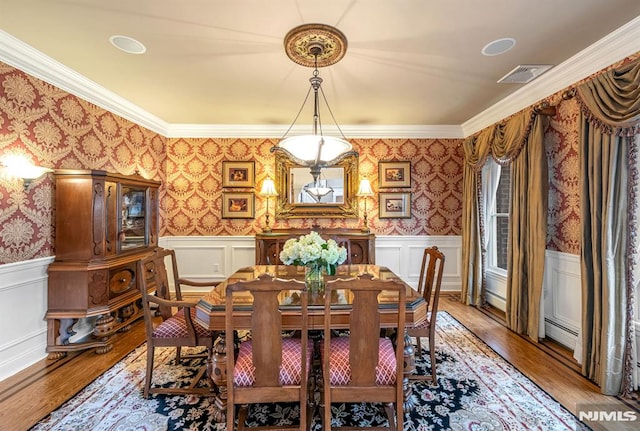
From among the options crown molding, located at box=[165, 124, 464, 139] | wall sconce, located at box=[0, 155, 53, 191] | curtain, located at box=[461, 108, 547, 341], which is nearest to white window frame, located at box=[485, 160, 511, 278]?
curtain, located at box=[461, 108, 547, 341]

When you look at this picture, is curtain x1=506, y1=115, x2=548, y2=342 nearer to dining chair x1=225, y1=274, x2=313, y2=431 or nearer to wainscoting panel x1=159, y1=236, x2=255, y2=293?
dining chair x1=225, y1=274, x2=313, y2=431

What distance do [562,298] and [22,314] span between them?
5.00m

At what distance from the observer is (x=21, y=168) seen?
2500mm

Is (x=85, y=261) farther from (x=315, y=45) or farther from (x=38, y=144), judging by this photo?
(x=315, y=45)

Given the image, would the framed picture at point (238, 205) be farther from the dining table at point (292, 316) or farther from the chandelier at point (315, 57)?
the dining table at point (292, 316)

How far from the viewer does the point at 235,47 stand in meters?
2.45

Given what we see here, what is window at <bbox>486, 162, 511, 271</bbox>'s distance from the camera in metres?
4.06

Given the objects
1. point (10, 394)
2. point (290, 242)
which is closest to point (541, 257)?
point (290, 242)

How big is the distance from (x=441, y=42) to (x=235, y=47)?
1.69 metres

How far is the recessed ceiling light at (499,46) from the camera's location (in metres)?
2.35

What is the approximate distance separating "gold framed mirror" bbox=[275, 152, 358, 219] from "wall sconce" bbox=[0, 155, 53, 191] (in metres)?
2.80

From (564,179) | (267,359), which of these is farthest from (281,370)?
(564,179)

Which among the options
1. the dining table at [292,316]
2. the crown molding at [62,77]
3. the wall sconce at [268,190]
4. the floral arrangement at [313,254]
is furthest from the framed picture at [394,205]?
the crown molding at [62,77]
